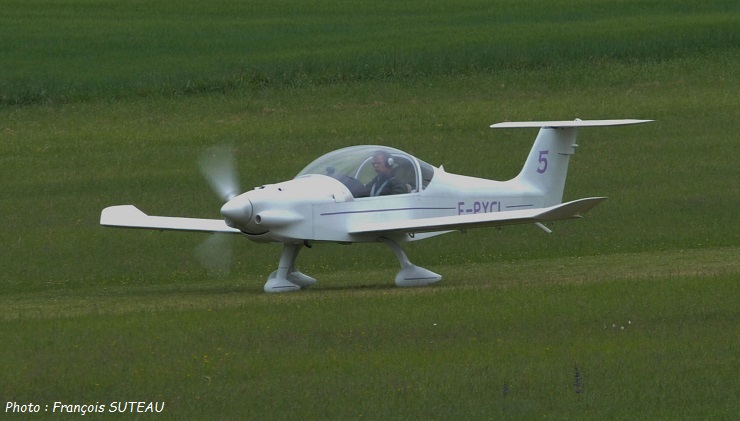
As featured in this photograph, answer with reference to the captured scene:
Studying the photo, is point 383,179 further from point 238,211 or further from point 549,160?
point 549,160

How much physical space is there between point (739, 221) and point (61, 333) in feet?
43.6

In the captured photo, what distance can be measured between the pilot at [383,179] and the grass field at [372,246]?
133cm

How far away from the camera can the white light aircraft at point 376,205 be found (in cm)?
1692

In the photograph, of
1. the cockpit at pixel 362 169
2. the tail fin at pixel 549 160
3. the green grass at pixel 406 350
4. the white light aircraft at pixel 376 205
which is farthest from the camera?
the tail fin at pixel 549 160

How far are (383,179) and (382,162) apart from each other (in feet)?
0.73

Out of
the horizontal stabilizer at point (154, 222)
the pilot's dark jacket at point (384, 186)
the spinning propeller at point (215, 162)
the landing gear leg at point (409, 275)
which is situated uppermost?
the pilot's dark jacket at point (384, 186)

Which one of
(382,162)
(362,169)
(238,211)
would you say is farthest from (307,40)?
(238,211)

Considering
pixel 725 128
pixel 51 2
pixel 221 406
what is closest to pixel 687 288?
pixel 221 406

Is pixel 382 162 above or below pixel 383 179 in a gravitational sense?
above

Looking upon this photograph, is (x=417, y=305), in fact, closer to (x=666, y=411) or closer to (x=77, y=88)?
(x=666, y=411)

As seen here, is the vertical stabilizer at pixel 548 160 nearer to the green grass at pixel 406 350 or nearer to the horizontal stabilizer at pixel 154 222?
the green grass at pixel 406 350

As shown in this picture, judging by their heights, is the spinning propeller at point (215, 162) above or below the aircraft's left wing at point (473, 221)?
below

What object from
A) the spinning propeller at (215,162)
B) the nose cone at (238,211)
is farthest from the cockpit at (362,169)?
the spinning propeller at (215,162)

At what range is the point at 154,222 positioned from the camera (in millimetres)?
19438
